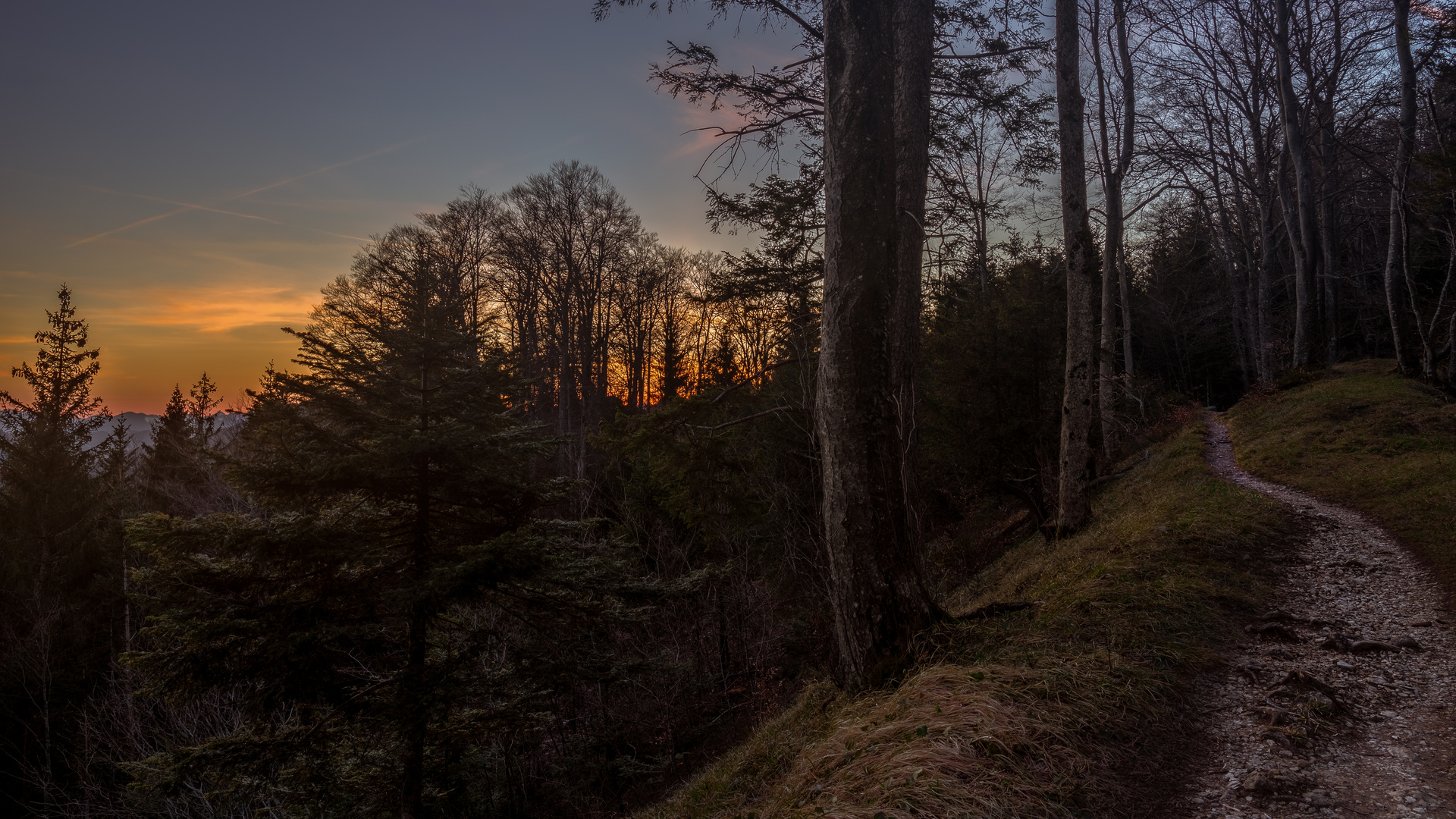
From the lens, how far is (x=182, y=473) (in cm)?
2391

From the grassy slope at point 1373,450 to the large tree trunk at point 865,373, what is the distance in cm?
450

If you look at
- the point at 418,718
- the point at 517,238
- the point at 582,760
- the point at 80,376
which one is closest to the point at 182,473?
the point at 80,376

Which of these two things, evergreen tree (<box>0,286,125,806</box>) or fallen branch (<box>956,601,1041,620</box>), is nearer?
fallen branch (<box>956,601,1041,620</box>)

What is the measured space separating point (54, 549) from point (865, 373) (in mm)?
28529

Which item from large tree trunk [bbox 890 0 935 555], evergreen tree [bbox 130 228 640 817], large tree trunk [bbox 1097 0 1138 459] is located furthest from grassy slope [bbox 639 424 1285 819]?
large tree trunk [bbox 1097 0 1138 459]

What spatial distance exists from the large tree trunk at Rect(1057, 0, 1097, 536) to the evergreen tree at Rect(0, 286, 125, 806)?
85.7 ft

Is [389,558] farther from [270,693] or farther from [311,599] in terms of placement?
[270,693]

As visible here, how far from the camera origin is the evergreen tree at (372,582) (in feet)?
24.0

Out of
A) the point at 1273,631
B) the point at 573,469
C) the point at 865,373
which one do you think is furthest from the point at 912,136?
the point at 573,469

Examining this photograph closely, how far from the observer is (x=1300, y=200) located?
16.0m

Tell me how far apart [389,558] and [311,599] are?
103 centimetres

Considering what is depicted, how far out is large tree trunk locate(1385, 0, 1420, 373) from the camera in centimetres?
1295

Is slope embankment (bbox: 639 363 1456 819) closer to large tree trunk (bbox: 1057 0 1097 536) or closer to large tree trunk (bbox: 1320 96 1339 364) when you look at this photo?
large tree trunk (bbox: 1057 0 1097 536)

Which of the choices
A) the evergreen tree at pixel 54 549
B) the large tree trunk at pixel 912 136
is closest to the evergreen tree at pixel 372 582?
the large tree trunk at pixel 912 136
